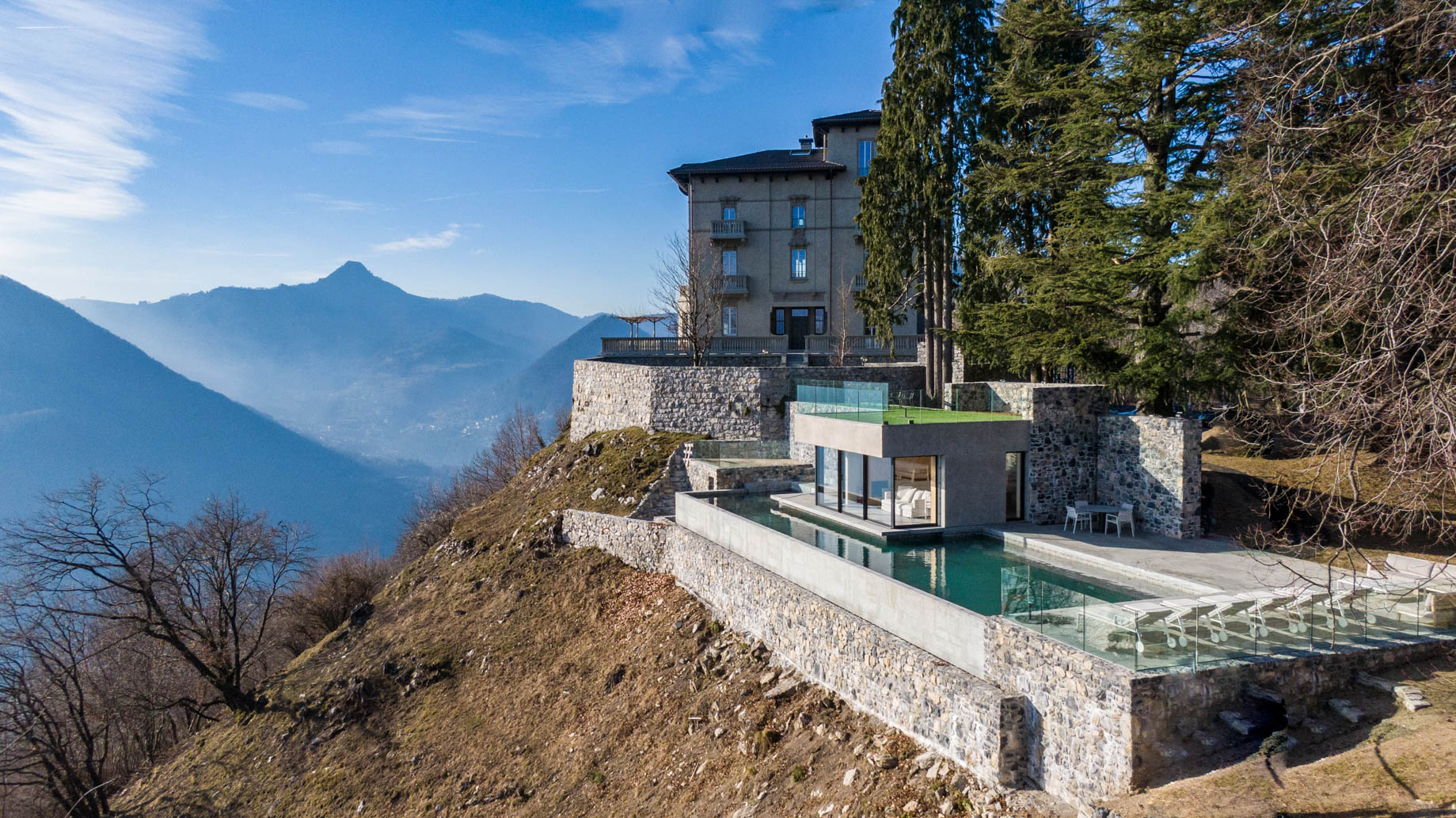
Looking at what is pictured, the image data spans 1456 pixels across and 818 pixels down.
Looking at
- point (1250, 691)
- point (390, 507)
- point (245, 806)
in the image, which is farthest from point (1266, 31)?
A: point (390, 507)

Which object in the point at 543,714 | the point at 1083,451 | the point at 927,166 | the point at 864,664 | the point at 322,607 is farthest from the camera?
the point at 322,607

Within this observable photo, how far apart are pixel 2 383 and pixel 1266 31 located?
205221 mm

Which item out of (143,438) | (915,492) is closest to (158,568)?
(915,492)

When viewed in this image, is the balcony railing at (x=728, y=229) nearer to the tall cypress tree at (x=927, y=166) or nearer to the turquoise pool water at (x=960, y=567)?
the tall cypress tree at (x=927, y=166)

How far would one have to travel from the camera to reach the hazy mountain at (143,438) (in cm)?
13662


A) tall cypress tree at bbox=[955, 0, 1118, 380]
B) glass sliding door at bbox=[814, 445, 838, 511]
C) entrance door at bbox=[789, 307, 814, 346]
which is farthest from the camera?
entrance door at bbox=[789, 307, 814, 346]

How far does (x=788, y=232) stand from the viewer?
4041 cm

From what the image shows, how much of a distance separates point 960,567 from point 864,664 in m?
2.61

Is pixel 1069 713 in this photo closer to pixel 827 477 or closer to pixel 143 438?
pixel 827 477

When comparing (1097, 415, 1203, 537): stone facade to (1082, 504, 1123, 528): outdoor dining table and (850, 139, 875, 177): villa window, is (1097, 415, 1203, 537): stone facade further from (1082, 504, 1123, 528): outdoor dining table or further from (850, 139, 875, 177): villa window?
(850, 139, 875, 177): villa window

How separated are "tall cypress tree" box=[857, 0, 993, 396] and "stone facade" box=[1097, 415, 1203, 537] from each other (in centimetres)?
622

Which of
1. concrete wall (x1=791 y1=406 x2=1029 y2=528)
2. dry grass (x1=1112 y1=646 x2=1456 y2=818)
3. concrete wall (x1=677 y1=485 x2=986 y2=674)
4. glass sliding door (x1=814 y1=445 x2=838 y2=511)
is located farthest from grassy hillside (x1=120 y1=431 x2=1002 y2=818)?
concrete wall (x1=791 y1=406 x2=1029 y2=528)

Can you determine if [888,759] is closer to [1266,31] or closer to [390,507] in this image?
[1266,31]

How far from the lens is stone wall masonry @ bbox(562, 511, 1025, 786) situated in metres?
9.90
